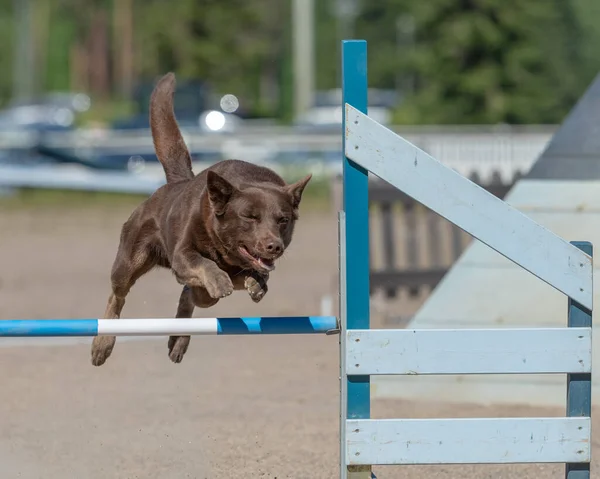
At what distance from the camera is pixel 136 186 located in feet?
62.4

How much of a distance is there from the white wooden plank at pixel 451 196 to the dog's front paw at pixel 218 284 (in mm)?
757

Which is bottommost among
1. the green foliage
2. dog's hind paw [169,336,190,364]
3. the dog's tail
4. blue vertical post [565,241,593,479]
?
blue vertical post [565,241,593,479]

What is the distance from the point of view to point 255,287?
4.97 metres

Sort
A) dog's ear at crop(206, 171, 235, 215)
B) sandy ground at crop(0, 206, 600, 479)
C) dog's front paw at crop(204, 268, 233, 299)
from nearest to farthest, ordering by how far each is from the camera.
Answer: dog's front paw at crop(204, 268, 233, 299) → dog's ear at crop(206, 171, 235, 215) → sandy ground at crop(0, 206, 600, 479)

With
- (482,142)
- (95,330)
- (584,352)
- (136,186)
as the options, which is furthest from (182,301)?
(482,142)

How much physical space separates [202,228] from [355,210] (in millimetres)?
889

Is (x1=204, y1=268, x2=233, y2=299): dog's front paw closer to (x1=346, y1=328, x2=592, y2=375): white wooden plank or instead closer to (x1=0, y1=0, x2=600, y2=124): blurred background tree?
(x1=346, y1=328, x2=592, y2=375): white wooden plank

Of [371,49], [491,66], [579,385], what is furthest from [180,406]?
[371,49]

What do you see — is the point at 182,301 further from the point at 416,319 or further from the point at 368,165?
the point at 416,319

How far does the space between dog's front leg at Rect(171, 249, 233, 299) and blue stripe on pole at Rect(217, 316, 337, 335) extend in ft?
0.53

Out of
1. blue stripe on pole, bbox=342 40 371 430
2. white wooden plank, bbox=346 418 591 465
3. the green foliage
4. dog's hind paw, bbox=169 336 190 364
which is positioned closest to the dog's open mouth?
blue stripe on pole, bbox=342 40 371 430

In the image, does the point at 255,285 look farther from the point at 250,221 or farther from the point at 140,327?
the point at 140,327

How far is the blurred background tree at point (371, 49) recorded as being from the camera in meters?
33.2

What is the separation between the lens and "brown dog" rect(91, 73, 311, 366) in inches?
192
